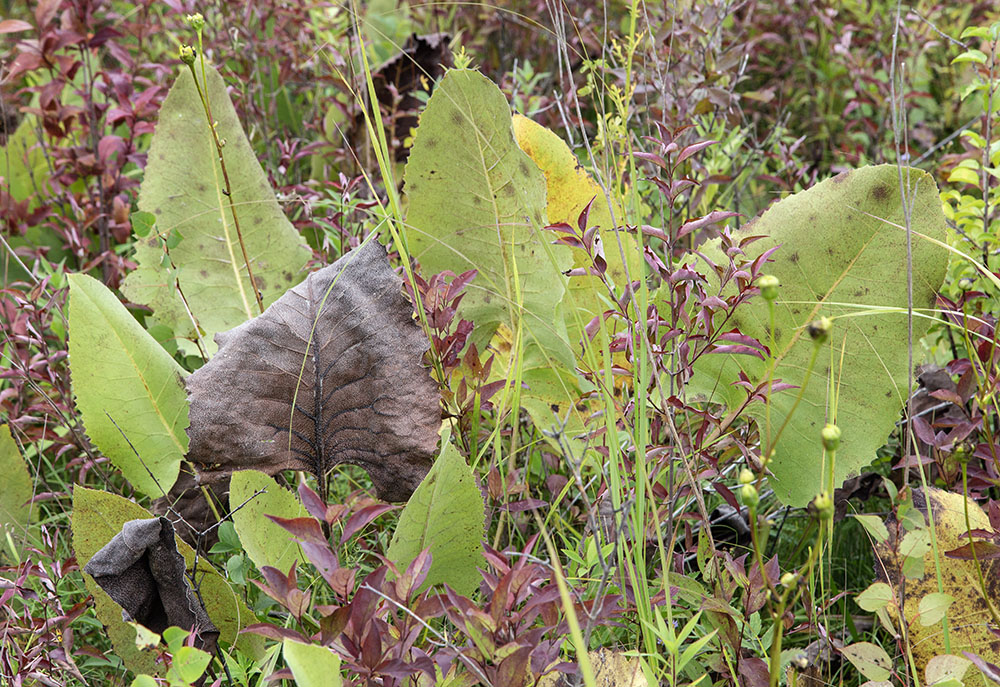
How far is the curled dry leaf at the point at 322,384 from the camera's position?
1294 millimetres

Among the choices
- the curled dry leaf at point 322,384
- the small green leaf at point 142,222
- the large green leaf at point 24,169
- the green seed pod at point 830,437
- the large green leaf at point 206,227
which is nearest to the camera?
the green seed pod at point 830,437

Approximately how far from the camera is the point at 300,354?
131 centimetres

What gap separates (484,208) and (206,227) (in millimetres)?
533

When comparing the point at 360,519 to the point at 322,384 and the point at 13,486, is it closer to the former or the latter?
the point at 322,384

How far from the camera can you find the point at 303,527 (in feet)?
3.22

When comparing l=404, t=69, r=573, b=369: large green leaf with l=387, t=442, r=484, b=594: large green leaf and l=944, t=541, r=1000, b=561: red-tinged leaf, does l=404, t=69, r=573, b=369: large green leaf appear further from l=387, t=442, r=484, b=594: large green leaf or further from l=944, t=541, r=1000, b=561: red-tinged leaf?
l=944, t=541, r=1000, b=561: red-tinged leaf

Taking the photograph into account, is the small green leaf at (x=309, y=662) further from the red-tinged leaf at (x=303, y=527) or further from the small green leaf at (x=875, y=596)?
the small green leaf at (x=875, y=596)

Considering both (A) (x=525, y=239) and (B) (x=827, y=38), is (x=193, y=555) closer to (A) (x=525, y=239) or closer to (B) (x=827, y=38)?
A: (A) (x=525, y=239)

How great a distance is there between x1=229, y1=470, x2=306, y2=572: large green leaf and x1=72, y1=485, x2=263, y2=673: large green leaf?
0.09 metres

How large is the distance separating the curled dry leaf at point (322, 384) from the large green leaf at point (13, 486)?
13.6 inches

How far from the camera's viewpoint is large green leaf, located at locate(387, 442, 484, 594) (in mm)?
1150

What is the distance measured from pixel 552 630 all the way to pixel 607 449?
0.28m

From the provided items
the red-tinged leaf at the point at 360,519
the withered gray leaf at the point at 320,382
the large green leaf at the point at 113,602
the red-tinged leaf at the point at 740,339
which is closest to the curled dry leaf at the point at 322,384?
the withered gray leaf at the point at 320,382

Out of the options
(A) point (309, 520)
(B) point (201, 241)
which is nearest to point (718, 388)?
(A) point (309, 520)
